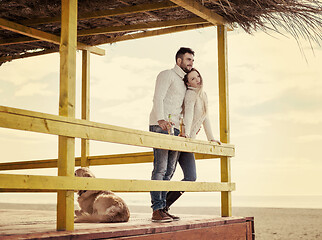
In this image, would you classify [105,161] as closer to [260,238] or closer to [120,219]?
[120,219]

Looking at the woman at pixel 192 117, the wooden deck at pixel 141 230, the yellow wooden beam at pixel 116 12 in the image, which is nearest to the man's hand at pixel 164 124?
the woman at pixel 192 117

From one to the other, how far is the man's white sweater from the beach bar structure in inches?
11.6

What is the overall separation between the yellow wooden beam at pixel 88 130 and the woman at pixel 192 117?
0.20 meters

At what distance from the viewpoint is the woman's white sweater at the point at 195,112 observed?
553 cm

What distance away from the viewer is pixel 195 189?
5434 millimetres

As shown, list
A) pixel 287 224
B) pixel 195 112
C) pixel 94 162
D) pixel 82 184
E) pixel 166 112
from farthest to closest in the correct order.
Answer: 1. pixel 287 224
2. pixel 94 162
3. pixel 195 112
4. pixel 166 112
5. pixel 82 184

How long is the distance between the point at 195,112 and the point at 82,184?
1998 mm

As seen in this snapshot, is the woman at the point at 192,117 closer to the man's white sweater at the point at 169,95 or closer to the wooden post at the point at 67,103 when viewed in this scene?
the man's white sweater at the point at 169,95

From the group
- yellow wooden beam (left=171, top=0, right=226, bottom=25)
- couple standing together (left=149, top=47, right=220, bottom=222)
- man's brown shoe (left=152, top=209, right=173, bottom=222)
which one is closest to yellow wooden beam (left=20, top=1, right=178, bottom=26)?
yellow wooden beam (left=171, top=0, right=226, bottom=25)

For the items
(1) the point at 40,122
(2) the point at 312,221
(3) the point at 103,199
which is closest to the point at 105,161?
(3) the point at 103,199

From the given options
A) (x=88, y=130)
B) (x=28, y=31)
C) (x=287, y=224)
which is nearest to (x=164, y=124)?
(x=88, y=130)

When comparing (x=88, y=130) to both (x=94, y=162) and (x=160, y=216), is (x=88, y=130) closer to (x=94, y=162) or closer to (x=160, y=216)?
(x=160, y=216)

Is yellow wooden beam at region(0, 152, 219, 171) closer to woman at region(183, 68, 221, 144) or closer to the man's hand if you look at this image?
woman at region(183, 68, 221, 144)

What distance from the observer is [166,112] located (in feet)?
17.6
